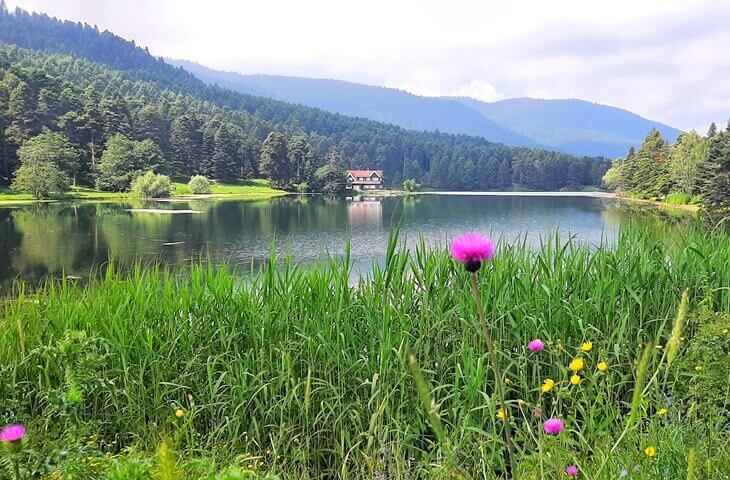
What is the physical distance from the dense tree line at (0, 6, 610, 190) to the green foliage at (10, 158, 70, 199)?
6.33 meters

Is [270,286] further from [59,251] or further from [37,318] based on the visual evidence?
[59,251]

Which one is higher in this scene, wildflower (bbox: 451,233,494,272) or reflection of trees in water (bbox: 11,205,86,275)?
Answer: wildflower (bbox: 451,233,494,272)

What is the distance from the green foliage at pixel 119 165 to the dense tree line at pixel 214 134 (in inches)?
106

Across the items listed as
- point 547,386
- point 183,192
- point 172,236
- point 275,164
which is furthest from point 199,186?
point 547,386

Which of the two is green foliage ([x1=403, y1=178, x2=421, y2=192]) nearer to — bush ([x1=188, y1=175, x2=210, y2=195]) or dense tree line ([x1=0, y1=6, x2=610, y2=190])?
dense tree line ([x1=0, y1=6, x2=610, y2=190])

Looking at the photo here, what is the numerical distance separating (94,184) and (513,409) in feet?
237

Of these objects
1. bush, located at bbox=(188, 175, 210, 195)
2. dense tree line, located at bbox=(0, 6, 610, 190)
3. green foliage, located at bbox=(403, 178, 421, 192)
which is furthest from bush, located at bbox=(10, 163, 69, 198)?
green foliage, located at bbox=(403, 178, 421, 192)

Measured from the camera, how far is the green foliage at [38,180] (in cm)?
5359

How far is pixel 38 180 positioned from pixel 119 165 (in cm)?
1426

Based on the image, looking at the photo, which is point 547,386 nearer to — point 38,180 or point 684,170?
point 684,170

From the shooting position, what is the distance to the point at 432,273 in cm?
465

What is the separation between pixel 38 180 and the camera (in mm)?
53312

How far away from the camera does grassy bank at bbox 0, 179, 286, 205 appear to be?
177 feet

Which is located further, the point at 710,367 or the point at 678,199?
the point at 678,199
